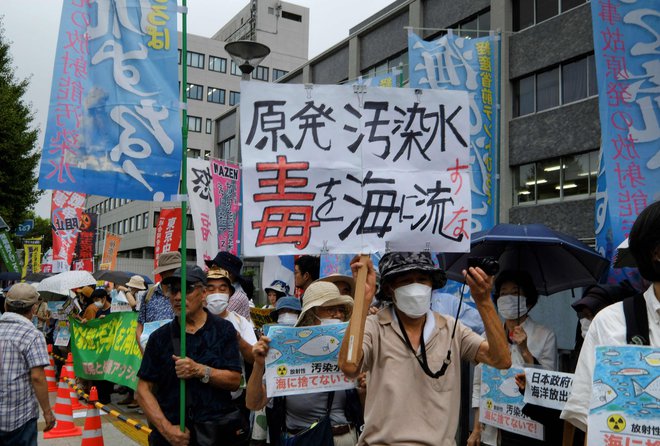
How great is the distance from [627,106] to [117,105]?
4345 millimetres

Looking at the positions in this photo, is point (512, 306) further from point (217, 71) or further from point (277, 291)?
point (217, 71)

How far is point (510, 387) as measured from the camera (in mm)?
4250

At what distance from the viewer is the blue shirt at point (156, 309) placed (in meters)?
6.44

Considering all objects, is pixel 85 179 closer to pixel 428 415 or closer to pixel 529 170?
pixel 428 415

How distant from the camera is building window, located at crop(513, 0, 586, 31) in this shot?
18898mm

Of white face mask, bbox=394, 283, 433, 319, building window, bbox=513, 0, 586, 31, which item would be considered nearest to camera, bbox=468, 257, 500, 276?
white face mask, bbox=394, 283, 433, 319

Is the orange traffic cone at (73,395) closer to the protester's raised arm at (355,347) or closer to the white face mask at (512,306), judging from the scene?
the white face mask at (512,306)

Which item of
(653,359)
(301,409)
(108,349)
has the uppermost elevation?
(653,359)

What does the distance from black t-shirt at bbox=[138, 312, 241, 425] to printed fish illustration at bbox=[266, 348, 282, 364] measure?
351 millimetres

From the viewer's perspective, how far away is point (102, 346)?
8.65m

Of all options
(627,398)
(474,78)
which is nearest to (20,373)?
(627,398)

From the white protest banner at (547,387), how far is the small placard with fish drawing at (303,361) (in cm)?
127

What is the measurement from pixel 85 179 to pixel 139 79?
753 millimetres

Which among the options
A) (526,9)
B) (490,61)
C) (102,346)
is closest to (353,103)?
(102,346)
